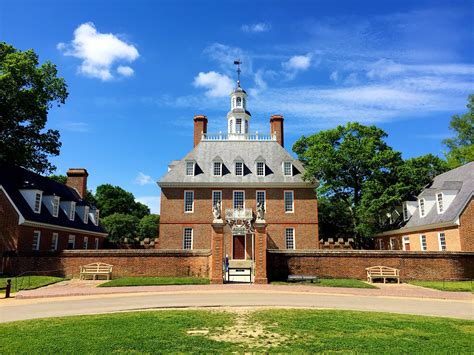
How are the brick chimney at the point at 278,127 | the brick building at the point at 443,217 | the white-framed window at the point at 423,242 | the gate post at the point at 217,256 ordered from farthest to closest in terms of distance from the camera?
the brick chimney at the point at 278,127 < the white-framed window at the point at 423,242 < the brick building at the point at 443,217 < the gate post at the point at 217,256

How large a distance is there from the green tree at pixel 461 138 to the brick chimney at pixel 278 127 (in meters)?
17.4

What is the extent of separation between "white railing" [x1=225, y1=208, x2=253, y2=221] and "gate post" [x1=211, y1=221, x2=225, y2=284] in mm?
11770

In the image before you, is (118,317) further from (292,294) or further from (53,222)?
(53,222)

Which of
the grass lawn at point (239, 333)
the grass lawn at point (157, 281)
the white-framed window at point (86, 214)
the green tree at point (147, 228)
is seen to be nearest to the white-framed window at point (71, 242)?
the white-framed window at point (86, 214)

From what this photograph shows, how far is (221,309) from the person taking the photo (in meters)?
11.2

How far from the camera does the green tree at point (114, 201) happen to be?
56812 mm

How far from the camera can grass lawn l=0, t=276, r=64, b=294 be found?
55.8 feet

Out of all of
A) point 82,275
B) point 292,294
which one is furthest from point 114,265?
point 292,294

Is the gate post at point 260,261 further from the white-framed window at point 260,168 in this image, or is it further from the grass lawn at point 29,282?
the white-framed window at point 260,168

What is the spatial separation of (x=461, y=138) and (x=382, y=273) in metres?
28.1

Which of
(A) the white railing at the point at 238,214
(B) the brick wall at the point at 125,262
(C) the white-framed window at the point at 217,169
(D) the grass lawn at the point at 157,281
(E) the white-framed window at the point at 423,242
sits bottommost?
(D) the grass lawn at the point at 157,281

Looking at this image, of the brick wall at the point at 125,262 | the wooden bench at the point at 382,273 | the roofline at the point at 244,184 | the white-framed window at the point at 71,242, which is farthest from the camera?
the roofline at the point at 244,184

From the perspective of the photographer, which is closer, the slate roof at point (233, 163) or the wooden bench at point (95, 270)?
the wooden bench at point (95, 270)

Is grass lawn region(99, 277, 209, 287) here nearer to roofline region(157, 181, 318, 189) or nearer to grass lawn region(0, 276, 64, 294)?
grass lawn region(0, 276, 64, 294)
